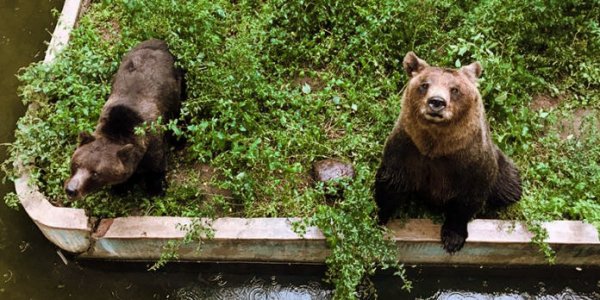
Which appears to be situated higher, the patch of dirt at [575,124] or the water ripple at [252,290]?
the patch of dirt at [575,124]

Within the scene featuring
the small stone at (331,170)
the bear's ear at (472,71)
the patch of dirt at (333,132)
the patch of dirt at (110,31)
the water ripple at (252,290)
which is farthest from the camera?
the patch of dirt at (110,31)

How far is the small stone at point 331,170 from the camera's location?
16.9 ft

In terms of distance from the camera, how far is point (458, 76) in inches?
154

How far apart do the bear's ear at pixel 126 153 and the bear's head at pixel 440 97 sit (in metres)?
2.26

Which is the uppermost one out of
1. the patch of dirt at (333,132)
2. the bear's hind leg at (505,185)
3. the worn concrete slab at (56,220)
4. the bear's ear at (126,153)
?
the bear's hind leg at (505,185)

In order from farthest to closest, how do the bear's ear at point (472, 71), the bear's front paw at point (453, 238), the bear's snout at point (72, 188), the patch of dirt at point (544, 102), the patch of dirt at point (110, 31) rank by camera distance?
1. the patch of dirt at point (110, 31)
2. the patch of dirt at point (544, 102)
3. the bear's front paw at point (453, 238)
4. the bear's snout at point (72, 188)
5. the bear's ear at point (472, 71)

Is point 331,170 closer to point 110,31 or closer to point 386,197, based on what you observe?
point 386,197

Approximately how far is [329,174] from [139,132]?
177 cm

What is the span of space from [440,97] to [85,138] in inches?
115

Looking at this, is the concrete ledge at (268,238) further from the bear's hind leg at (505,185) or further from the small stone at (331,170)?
the small stone at (331,170)

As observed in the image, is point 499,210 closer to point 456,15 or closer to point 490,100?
point 490,100

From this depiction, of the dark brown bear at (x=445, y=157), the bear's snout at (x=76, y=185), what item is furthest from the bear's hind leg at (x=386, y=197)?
the bear's snout at (x=76, y=185)

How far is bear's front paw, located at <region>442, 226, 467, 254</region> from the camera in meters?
4.70

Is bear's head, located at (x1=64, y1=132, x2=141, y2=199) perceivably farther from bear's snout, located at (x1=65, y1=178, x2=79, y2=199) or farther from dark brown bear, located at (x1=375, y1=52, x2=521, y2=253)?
dark brown bear, located at (x1=375, y1=52, x2=521, y2=253)
